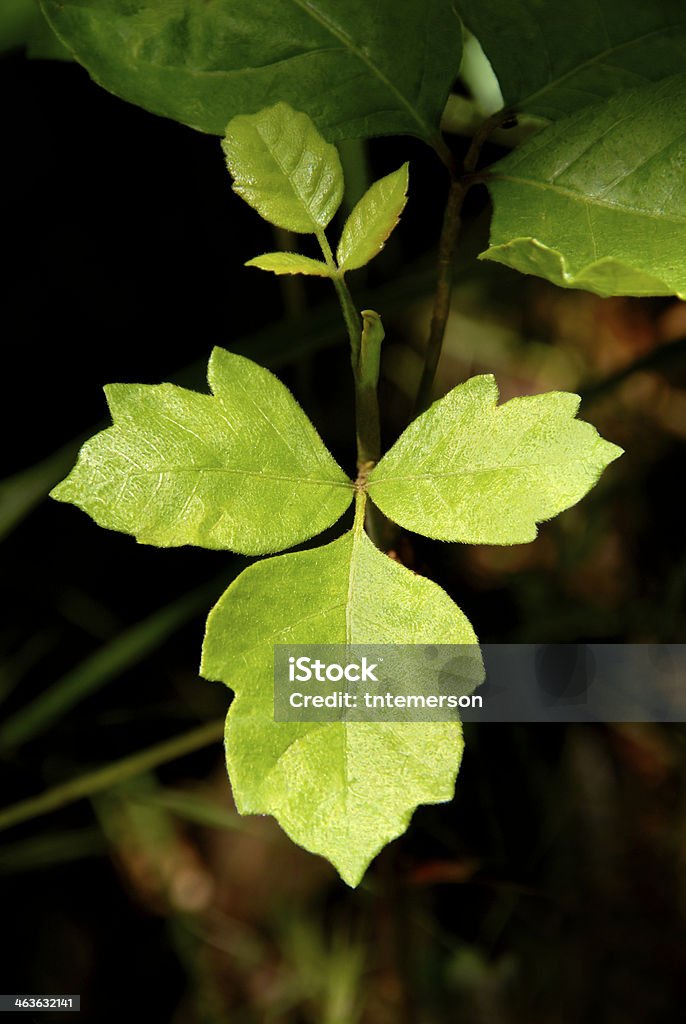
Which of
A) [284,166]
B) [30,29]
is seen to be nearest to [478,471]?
[284,166]

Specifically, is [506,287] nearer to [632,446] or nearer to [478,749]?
[632,446]

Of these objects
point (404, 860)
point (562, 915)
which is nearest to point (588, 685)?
point (562, 915)

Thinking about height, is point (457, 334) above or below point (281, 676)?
below

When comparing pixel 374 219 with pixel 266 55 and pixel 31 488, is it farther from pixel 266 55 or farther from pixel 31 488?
pixel 31 488

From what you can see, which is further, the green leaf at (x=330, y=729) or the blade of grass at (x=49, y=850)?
the blade of grass at (x=49, y=850)

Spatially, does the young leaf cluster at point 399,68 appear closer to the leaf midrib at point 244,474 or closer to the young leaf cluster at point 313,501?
the young leaf cluster at point 313,501

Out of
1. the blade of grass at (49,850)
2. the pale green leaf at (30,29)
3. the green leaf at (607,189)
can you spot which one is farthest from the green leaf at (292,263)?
the blade of grass at (49,850)
